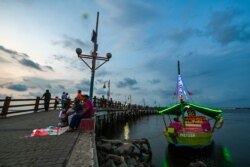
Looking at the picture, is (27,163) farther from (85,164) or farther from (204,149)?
(204,149)

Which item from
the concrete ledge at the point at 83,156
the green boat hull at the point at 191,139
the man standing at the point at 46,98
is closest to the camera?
the concrete ledge at the point at 83,156

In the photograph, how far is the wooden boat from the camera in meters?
17.1

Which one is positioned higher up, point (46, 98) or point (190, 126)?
point (46, 98)

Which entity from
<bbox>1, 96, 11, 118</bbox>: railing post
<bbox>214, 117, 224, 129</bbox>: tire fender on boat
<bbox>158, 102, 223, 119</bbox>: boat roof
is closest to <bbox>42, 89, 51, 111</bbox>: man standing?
<bbox>1, 96, 11, 118</bbox>: railing post

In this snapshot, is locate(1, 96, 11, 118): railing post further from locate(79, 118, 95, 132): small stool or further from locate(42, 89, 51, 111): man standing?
locate(79, 118, 95, 132): small stool

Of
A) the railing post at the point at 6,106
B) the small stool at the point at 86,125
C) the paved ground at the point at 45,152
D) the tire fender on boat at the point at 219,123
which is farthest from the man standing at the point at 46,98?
the tire fender on boat at the point at 219,123

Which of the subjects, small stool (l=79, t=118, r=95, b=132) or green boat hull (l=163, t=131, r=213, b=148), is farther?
green boat hull (l=163, t=131, r=213, b=148)

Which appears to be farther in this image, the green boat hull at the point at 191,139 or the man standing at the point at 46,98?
the man standing at the point at 46,98

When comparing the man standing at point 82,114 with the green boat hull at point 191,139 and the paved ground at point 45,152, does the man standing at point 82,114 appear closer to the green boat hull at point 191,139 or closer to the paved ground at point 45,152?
the paved ground at point 45,152

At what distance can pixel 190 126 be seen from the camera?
20500 mm

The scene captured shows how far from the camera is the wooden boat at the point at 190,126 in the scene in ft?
56.0

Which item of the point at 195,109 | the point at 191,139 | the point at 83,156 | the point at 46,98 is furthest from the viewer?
the point at 46,98


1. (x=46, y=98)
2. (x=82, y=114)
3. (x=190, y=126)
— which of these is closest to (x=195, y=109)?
(x=190, y=126)

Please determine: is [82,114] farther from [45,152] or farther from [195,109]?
[195,109]
